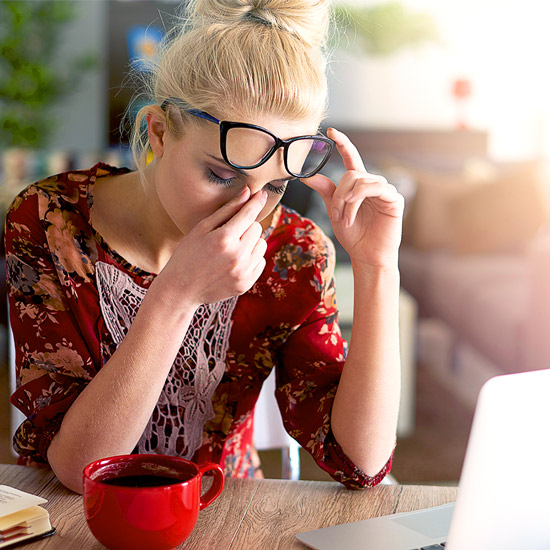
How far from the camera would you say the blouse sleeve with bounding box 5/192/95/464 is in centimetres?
98

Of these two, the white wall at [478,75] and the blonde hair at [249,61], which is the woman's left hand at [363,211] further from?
the white wall at [478,75]

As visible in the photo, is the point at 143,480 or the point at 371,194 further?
the point at 371,194

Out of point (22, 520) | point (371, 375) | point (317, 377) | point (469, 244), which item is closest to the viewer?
point (22, 520)

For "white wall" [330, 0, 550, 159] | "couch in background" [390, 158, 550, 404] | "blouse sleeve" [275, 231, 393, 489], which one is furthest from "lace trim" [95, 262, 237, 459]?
"white wall" [330, 0, 550, 159]

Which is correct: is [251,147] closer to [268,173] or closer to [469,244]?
[268,173]

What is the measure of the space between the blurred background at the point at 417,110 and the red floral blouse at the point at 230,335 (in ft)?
10.4

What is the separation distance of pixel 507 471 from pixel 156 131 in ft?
2.28

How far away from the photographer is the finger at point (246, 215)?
0.94 m

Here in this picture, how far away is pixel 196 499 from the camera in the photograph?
0.71 m

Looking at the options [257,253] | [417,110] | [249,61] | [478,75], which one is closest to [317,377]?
[257,253]

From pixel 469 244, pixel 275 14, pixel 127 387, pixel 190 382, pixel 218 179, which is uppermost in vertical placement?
pixel 275 14

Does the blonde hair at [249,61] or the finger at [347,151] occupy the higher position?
the blonde hair at [249,61]

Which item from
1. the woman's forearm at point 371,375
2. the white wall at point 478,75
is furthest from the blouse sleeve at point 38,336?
the white wall at point 478,75

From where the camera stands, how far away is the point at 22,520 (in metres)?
0.74
